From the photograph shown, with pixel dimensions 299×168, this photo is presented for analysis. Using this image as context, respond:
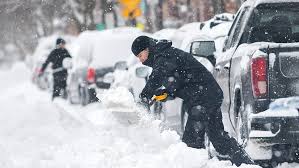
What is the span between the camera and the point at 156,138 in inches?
347

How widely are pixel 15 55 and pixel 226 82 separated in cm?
11653

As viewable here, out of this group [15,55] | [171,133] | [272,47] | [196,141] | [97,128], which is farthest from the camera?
[15,55]

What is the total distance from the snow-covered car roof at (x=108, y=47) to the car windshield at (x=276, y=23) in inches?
345

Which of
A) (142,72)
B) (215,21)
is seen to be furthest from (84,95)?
(142,72)

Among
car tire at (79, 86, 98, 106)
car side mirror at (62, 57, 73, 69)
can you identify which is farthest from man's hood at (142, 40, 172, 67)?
car side mirror at (62, 57, 73, 69)

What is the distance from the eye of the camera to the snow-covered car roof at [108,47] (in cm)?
1741

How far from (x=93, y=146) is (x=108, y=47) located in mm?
8478

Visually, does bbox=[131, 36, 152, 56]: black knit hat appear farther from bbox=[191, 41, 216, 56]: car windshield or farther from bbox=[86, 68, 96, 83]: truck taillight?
bbox=[86, 68, 96, 83]: truck taillight

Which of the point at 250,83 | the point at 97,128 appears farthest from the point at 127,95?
the point at 97,128

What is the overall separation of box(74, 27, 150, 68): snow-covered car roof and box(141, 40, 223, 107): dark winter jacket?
962 cm

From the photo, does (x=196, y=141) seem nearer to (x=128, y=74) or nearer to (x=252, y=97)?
(x=252, y=97)

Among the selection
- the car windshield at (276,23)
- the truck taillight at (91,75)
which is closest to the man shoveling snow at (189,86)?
the car windshield at (276,23)

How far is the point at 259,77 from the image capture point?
7.23m

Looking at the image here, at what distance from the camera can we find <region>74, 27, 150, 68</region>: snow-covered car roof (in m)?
17.4
